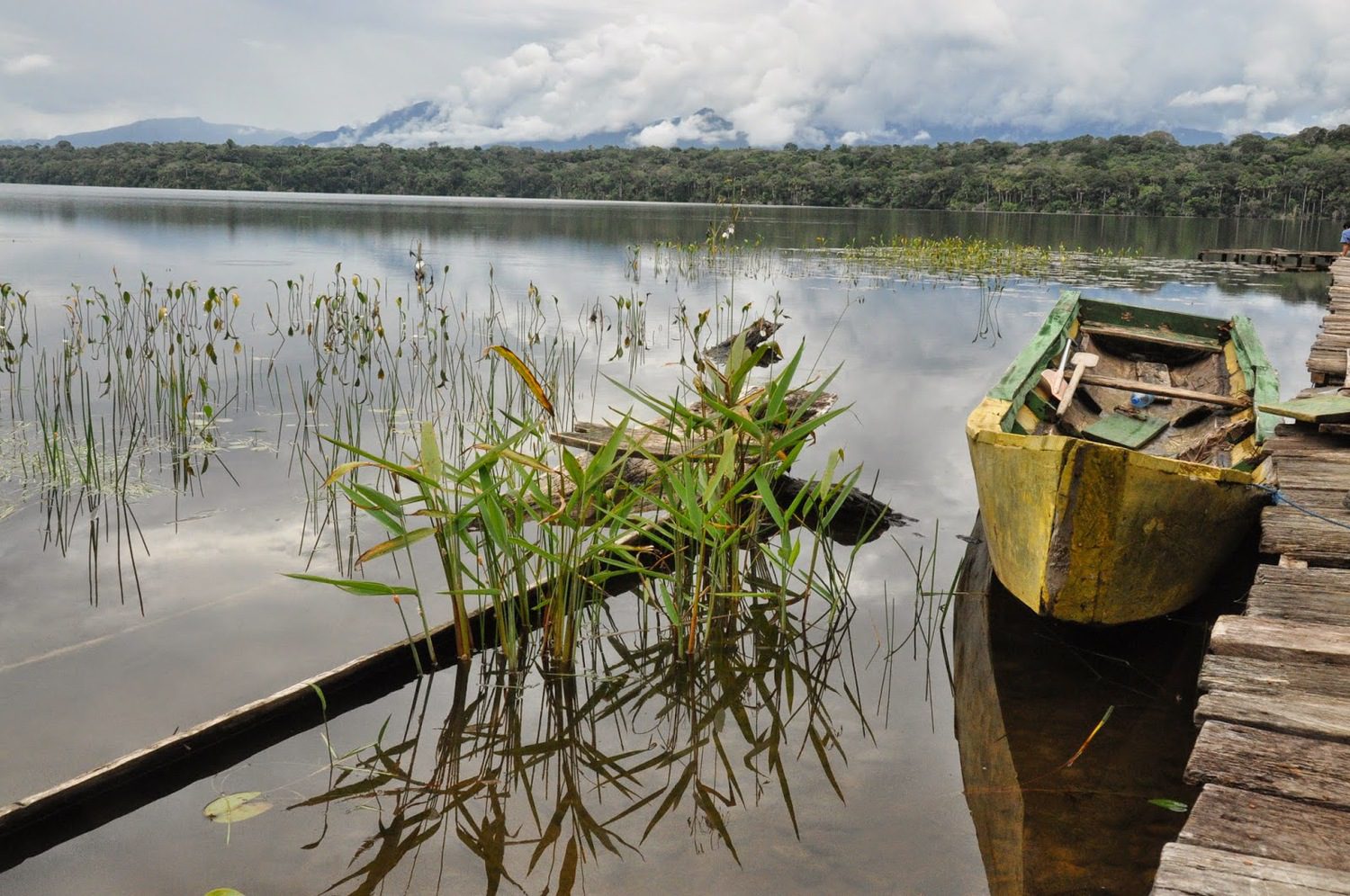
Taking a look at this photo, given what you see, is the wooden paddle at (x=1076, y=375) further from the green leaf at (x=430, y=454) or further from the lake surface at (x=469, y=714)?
the green leaf at (x=430, y=454)

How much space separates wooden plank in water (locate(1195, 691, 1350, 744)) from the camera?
2.46m

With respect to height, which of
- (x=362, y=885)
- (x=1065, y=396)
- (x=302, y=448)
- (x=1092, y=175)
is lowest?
(x=362, y=885)

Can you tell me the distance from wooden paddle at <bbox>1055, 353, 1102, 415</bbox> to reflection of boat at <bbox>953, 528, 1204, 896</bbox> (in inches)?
58.9

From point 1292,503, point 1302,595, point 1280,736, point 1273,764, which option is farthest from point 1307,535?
point 1273,764

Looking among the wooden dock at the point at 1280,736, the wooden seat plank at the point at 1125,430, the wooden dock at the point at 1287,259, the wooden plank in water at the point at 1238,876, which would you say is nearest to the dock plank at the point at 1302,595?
the wooden dock at the point at 1280,736

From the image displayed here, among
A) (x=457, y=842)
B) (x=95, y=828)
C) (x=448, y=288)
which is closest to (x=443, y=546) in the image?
(x=457, y=842)

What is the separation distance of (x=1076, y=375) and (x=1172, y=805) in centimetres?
369

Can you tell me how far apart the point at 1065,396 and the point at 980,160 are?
76.1 m

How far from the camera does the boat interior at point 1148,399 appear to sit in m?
5.71

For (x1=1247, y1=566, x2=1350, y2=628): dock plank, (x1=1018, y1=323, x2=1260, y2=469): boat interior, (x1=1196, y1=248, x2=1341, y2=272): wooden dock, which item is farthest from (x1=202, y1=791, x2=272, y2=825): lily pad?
(x1=1196, y1=248, x2=1341, y2=272): wooden dock

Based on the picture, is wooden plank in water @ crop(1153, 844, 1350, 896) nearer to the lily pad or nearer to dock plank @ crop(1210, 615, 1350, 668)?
dock plank @ crop(1210, 615, 1350, 668)

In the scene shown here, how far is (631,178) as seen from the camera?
6912 centimetres

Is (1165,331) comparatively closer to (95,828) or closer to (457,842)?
(457,842)

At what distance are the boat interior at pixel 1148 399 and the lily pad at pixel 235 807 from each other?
13.7ft
